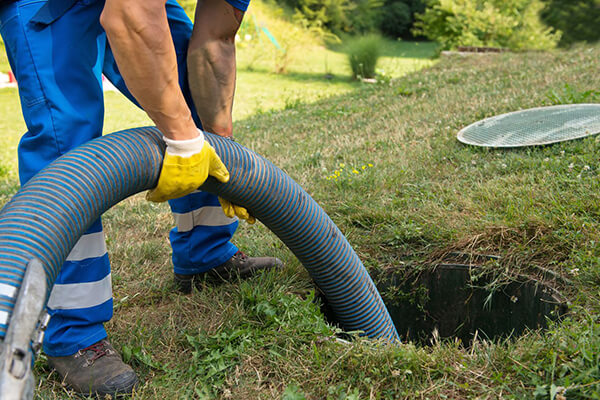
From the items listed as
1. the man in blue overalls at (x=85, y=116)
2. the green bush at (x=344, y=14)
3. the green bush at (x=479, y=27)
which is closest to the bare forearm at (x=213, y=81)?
the man in blue overalls at (x=85, y=116)

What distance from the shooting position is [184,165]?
1671mm

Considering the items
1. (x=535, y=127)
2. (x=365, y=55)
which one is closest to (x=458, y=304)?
(x=535, y=127)

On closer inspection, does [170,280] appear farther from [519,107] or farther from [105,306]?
[519,107]

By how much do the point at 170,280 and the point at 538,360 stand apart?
166 cm

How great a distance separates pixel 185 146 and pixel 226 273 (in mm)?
928

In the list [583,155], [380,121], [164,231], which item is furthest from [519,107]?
[164,231]

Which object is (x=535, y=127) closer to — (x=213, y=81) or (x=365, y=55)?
(x=213, y=81)

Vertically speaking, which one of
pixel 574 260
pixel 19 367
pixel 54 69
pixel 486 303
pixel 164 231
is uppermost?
pixel 54 69

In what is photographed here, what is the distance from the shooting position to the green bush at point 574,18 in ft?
53.5

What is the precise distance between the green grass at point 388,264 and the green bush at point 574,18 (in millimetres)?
13479

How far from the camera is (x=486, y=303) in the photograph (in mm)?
2420

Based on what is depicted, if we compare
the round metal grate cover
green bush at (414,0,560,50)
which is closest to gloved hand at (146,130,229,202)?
the round metal grate cover

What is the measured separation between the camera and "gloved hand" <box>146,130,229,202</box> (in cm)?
167

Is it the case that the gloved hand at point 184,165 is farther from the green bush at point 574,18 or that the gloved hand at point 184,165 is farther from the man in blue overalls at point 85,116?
the green bush at point 574,18
